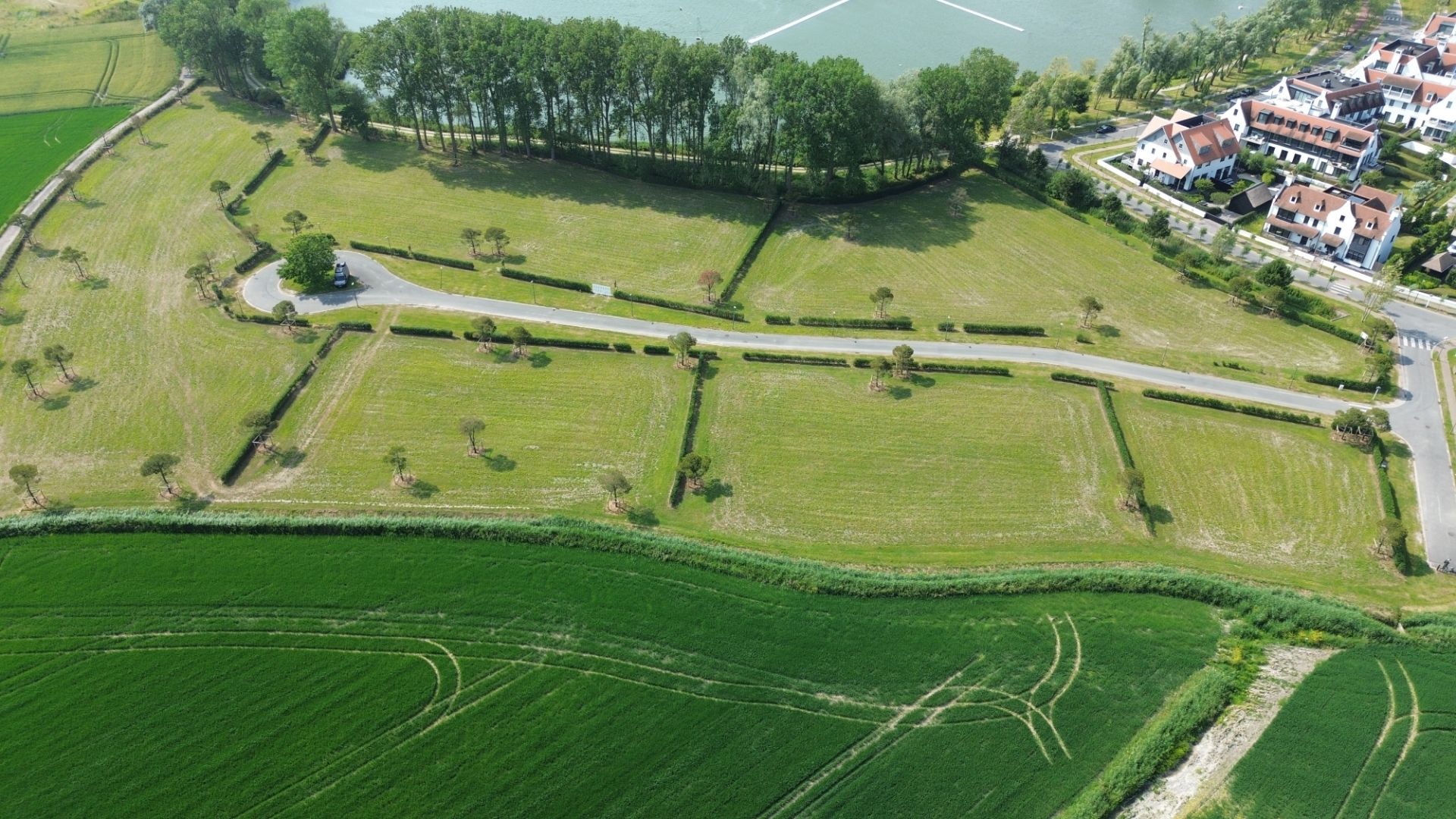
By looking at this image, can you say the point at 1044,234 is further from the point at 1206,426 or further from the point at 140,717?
the point at 140,717

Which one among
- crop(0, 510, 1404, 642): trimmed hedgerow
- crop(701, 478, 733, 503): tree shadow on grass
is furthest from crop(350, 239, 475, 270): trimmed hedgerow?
crop(701, 478, 733, 503): tree shadow on grass

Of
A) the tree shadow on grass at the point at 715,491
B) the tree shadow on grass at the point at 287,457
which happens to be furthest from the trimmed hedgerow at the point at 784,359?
the tree shadow on grass at the point at 287,457

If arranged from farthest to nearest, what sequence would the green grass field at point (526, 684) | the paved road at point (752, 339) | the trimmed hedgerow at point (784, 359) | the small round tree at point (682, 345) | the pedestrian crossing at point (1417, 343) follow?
the pedestrian crossing at point (1417, 343) < the trimmed hedgerow at point (784, 359) < the paved road at point (752, 339) < the small round tree at point (682, 345) < the green grass field at point (526, 684)

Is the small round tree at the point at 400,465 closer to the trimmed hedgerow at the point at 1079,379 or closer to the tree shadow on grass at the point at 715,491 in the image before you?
the tree shadow on grass at the point at 715,491

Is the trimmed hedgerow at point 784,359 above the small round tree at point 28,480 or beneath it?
above

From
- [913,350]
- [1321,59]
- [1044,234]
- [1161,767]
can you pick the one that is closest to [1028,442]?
[913,350]

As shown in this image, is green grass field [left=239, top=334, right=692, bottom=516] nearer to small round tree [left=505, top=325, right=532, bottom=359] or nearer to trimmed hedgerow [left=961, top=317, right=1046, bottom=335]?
small round tree [left=505, top=325, right=532, bottom=359]

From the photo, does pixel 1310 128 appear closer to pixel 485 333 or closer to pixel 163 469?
pixel 485 333
